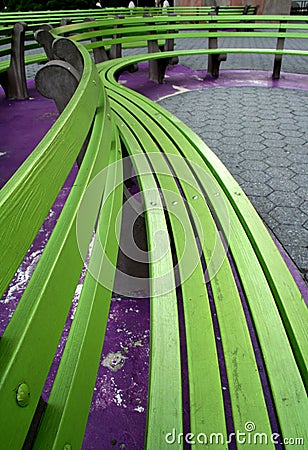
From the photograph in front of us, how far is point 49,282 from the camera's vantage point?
0.69 meters

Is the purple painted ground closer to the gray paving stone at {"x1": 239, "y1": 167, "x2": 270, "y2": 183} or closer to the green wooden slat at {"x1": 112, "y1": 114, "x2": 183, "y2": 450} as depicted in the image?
the green wooden slat at {"x1": 112, "y1": 114, "x2": 183, "y2": 450}

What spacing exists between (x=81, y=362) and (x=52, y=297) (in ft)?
0.52

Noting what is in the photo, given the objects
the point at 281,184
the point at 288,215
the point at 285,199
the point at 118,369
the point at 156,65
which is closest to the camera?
the point at 118,369

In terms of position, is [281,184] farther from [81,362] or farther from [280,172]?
[81,362]

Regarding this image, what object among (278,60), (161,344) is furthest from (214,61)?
(161,344)

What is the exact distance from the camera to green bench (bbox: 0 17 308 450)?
63cm

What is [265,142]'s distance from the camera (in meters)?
3.50

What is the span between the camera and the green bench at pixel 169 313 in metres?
0.63

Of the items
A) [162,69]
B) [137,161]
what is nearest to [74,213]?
[137,161]

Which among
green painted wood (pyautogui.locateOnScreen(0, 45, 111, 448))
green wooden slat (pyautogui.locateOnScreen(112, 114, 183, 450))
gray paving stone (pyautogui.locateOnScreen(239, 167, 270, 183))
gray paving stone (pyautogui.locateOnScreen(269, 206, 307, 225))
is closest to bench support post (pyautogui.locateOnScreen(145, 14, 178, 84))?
gray paving stone (pyautogui.locateOnScreen(239, 167, 270, 183))

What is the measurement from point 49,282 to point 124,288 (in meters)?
1.07

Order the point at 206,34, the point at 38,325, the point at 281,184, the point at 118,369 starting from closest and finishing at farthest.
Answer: the point at 38,325
the point at 118,369
the point at 281,184
the point at 206,34

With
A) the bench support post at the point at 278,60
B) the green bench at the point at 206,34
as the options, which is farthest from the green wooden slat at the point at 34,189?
the bench support post at the point at 278,60

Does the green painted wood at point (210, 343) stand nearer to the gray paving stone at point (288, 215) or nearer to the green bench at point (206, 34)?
the gray paving stone at point (288, 215)
